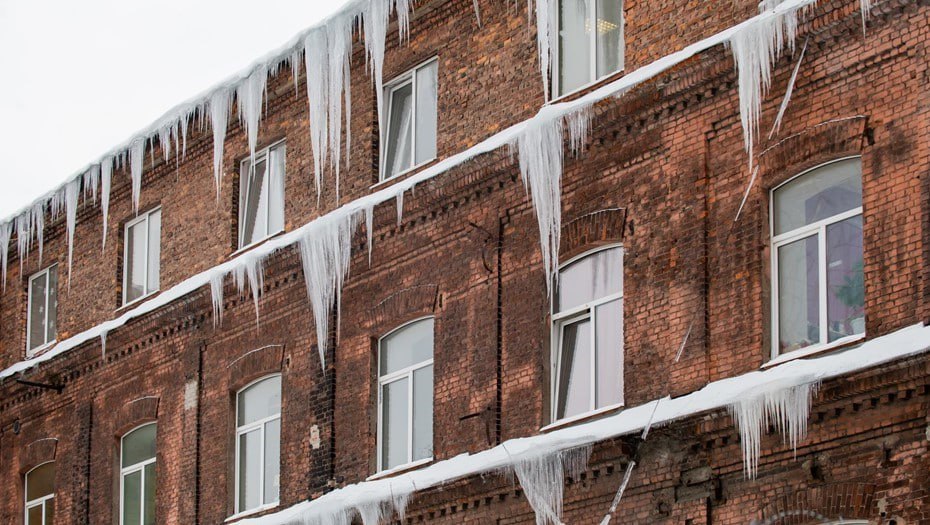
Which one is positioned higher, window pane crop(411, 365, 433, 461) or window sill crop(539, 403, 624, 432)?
window pane crop(411, 365, 433, 461)

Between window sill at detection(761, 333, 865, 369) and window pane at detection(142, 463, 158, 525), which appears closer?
window sill at detection(761, 333, 865, 369)

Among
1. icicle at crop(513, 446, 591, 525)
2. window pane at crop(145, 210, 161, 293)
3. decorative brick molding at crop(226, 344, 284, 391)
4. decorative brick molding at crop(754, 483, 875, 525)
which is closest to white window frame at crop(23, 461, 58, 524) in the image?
window pane at crop(145, 210, 161, 293)

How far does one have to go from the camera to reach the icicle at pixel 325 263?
23.1 metres

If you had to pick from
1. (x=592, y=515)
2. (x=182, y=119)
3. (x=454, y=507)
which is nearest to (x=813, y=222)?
(x=592, y=515)

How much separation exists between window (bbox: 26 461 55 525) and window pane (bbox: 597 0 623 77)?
11.8m

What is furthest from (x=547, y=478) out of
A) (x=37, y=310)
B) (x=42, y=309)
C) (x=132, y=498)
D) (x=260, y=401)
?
(x=37, y=310)

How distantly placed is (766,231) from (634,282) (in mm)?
1625

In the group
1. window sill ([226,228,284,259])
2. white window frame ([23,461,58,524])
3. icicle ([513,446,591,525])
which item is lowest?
icicle ([513,446,591,525])

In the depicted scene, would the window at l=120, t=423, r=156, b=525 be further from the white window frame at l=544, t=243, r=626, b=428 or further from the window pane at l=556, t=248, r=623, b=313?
the window pane at l=556, t=248, r=623, b=313

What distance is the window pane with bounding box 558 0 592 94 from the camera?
68.2ft

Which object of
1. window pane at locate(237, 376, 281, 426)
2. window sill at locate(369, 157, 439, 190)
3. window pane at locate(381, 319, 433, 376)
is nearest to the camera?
window pane at locate(381, 319, 433, 376)

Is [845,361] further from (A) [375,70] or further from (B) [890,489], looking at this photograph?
(A) [375,70]

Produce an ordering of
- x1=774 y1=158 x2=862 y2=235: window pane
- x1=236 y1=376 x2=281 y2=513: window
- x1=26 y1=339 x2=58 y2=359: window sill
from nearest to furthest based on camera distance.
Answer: x1=774 y1=158 x2=862 y2=235: window pane → x1=236 y1=376 x2=281 y2=513: window → x1=26 y1=339 x2=58 y2=359: window sill

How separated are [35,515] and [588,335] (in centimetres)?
1193
